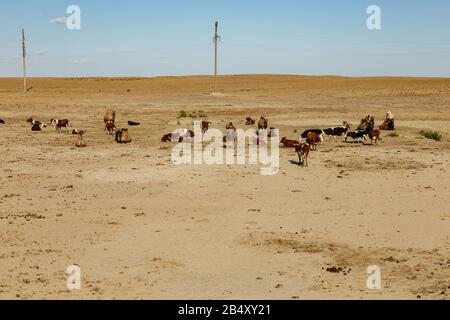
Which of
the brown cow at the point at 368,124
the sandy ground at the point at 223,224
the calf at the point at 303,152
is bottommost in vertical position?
→ the sandy ground at the point at 223,224

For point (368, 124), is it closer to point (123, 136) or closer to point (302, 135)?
point (302, 135)

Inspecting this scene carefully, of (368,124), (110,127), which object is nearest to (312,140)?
(368,124)

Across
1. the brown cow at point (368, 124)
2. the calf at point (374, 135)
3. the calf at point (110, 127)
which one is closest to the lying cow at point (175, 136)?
the calf at point (110, 127)

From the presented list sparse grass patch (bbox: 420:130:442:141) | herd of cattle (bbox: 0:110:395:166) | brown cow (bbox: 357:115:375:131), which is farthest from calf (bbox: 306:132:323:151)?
sparse grass patch (bbox: 420:130:442:141)

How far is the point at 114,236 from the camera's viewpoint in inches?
424

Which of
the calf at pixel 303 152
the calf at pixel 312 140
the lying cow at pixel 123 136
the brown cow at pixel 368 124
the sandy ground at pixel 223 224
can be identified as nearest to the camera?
the sandy ground at pixel 223 224

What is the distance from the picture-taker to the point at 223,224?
11.6 metres

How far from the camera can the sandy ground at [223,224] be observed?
8.31 m

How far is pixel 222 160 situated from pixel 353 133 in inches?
260

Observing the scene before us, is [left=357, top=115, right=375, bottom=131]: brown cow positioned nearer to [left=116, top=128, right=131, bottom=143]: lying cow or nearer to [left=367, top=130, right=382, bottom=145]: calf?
[left=367, top=130, right=382, bottom=145]: calf

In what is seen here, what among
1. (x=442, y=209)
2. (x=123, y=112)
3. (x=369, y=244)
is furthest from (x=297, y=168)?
(x=123, y=112)

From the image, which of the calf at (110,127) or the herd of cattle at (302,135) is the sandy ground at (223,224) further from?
the calf at (110,127)

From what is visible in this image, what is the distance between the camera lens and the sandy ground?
831 centimetres

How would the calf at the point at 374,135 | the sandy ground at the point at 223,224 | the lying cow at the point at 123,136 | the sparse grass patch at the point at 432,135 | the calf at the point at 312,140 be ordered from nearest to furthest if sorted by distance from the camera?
the sandy ground at the point at 223,224
the calf at the point at 312,140
the calf at the point at 374,135
the lying cow at the point at 123,136
the sparse grass patch at the point at 432,135
